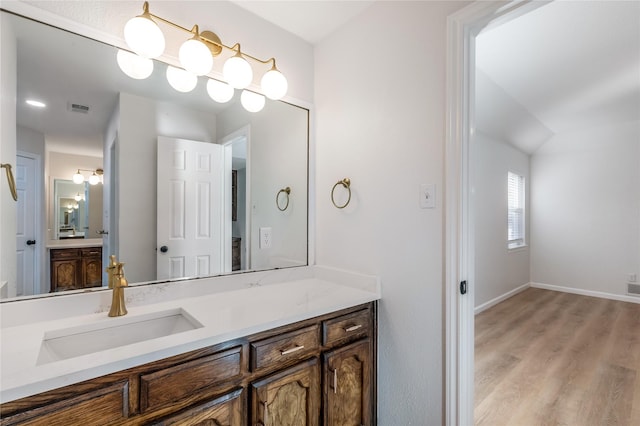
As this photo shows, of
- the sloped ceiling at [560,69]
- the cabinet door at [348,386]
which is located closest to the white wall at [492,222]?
the sloped ceiling at [560,69]

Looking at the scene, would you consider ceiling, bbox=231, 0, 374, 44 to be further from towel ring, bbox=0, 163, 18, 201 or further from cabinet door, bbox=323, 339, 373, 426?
cabinet door, bbox=323, 339, 373, 426

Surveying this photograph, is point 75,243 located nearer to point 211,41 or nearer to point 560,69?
point 211,41

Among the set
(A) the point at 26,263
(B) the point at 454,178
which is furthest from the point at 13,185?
(B) the point at 454,178

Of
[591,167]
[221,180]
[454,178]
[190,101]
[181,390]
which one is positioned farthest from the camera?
[591,167]

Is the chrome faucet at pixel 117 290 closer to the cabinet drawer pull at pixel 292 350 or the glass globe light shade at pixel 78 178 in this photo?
the glass globe light shade at pixel 78 178

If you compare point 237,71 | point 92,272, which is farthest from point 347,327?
point 237,71

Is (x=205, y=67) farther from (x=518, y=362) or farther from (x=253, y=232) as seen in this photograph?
(x=518, y=362)

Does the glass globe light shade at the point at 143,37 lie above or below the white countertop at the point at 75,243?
above

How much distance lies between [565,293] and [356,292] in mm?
4943

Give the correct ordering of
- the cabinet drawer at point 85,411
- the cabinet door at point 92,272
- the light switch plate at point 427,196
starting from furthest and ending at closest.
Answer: the light switch plate at point 427,196
the cabinet door at point 92,272
the cabinet drawer at point 85,411

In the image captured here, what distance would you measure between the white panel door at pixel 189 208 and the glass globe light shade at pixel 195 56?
1.17ft

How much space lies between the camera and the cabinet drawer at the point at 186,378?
2.80 ft

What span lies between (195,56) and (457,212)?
4.26 feet

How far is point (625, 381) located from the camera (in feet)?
7.16
